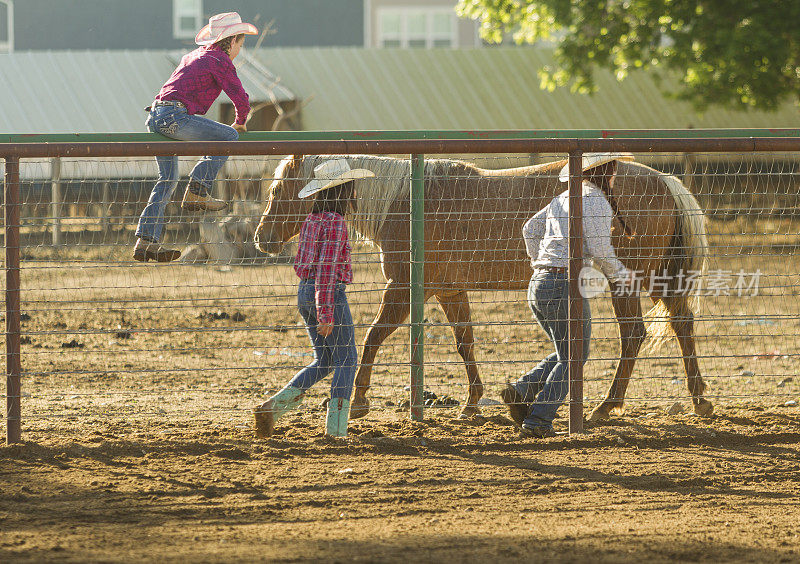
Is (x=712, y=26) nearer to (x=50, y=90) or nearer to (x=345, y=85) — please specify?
(x=345, y=85)

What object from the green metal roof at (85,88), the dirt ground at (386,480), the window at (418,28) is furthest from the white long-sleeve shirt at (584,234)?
the window at (418,28)

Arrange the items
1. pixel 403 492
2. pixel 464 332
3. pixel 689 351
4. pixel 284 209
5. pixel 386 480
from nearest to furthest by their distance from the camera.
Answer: pixel 403 492 < pixel 386 480 < pixel 284 209 < pixel 689 351 < pixel 464 332

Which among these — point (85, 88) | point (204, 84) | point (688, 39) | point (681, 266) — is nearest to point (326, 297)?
point (204, 84)

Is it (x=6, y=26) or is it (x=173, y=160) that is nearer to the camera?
(x=173, y=160)

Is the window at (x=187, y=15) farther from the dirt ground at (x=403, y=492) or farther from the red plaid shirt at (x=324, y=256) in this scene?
the red plaid shirt at (x=324, y=256)

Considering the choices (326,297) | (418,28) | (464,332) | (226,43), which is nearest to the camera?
(326,297)

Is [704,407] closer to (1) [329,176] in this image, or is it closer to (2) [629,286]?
(2) [629,286]

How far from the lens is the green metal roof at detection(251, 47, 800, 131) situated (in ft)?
66.8

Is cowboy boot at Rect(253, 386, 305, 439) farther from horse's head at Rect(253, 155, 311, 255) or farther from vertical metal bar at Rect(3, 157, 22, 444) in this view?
vertical metal bar at Rect(3, 157, 22, 444)

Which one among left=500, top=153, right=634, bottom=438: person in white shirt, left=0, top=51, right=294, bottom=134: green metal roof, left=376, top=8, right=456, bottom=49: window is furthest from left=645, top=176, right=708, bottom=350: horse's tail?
left=376, top=8, right=456, bottom=49: window

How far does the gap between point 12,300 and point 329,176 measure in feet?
6.21

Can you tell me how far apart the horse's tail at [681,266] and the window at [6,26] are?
68.7 feet

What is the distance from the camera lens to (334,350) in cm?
523

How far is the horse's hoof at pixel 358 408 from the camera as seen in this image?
5930mm
